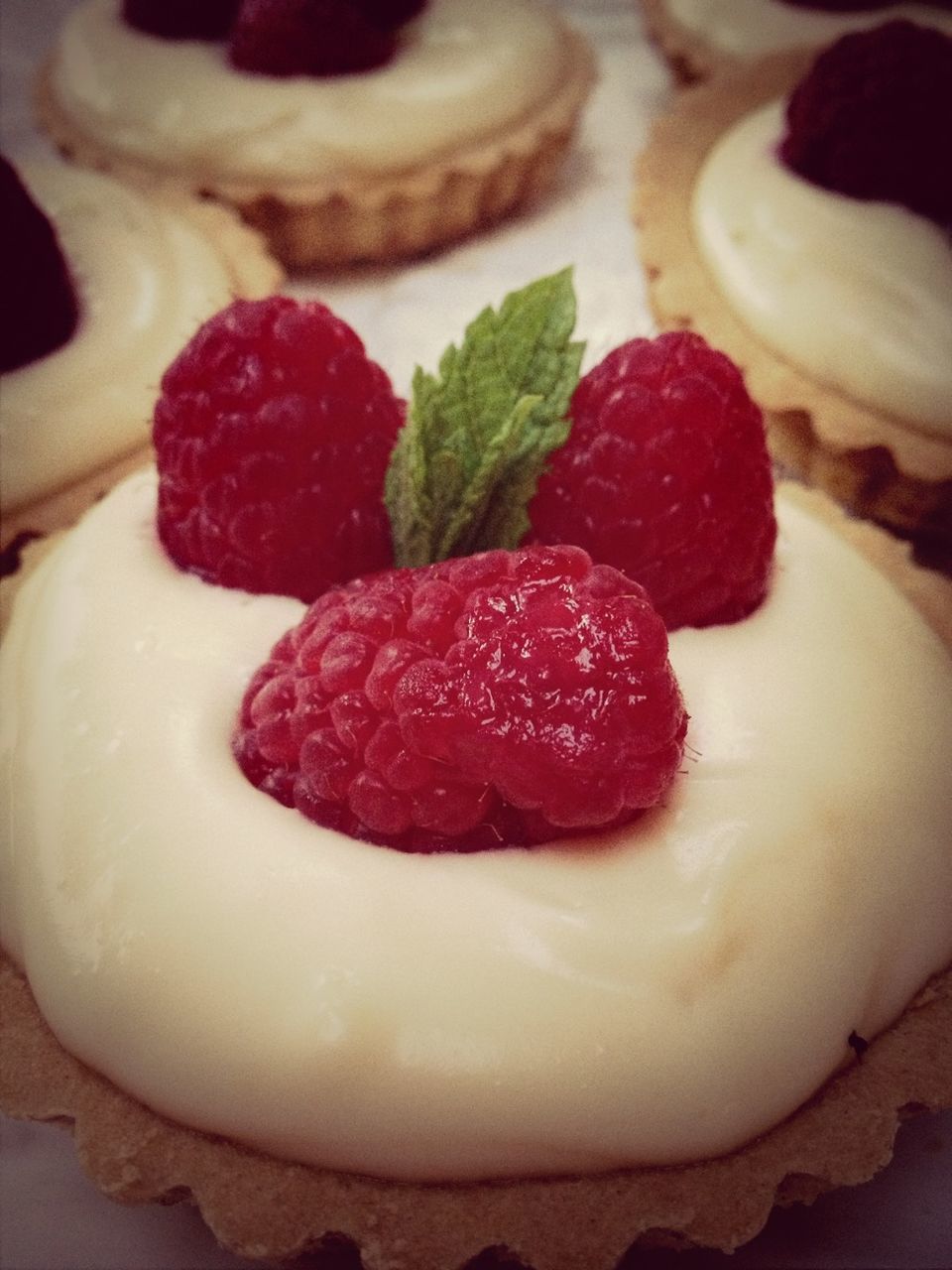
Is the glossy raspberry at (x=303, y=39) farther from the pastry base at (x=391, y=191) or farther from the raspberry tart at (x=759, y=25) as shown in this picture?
the raspberry tart at (x=759, y=25)

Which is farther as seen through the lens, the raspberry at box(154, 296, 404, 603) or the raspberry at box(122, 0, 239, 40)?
the raspberry at box(122, 0, 239, 40)

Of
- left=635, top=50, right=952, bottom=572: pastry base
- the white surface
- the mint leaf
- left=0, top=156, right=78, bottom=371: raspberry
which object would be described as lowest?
the white surface

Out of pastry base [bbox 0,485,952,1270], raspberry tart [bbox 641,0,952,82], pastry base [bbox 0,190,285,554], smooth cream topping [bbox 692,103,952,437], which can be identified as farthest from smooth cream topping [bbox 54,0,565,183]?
pastry base [bbox 0,485,952,1270]

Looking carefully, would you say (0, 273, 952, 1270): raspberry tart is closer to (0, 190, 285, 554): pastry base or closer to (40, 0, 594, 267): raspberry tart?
(0, 190, 285, 554): pastry base

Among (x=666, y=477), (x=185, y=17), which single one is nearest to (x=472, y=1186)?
(x=666, y=477)

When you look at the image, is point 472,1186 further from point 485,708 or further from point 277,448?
point 277,448

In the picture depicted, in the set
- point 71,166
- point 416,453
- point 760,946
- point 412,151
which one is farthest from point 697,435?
point 71,166

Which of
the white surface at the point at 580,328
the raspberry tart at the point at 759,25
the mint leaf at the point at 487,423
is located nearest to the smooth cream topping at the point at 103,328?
the white surface at the point at 580,328
